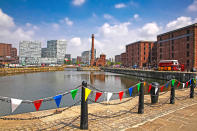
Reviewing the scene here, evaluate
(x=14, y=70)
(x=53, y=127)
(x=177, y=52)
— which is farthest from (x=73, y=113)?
(x=14, y=70)

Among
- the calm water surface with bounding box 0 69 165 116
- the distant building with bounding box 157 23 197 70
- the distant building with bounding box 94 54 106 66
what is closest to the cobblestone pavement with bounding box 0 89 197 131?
the calm water surface with bounding box 0 69 165 116

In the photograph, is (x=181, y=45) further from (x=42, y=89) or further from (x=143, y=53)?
(x=42, y=89)

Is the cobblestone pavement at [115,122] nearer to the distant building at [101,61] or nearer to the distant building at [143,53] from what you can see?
the distant building at [143,53]

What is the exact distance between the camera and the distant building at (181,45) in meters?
48.0

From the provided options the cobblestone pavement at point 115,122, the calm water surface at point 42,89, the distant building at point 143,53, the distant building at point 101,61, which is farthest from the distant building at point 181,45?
the distant building at point 101,61

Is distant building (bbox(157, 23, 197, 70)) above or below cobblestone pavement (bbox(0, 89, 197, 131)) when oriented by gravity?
above

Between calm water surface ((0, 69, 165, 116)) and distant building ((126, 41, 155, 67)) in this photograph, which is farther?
distant building ((126, 41, 155, 67))

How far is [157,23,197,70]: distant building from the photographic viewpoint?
48.0 meters

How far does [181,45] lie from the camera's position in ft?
176

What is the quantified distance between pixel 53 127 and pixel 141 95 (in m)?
4.70

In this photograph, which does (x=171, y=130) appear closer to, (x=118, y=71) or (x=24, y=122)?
(x=24, y=122)

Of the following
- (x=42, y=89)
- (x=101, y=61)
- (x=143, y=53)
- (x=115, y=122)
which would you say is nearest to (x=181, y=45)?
(x=143, y=53)

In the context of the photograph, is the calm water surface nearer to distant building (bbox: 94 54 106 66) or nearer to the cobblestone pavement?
the cobblestone pavement

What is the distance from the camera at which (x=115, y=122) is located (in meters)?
6.36
